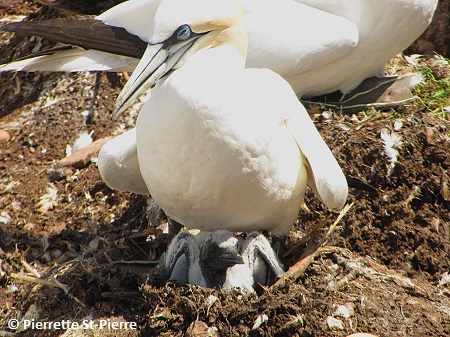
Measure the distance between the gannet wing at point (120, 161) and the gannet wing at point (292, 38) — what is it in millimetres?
1089

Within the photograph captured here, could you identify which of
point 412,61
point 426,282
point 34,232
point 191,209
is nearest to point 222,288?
point 191,209

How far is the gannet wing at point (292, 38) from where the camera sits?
4688mm

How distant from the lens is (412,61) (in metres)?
5.85

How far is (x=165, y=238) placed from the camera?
4332 millimetres

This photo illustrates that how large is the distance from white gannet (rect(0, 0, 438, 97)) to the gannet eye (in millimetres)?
1422

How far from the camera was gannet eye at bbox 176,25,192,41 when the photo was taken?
332cm

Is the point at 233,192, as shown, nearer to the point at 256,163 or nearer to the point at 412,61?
the point at 256,163

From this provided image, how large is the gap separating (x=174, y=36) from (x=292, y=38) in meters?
1.54

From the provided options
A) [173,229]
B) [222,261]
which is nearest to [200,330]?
[222,261]

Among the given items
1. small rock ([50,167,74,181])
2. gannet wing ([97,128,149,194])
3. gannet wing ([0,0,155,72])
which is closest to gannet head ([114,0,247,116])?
gannet wing ([97,128,149,194])

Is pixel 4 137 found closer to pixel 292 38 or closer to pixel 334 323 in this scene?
pixel 292 38

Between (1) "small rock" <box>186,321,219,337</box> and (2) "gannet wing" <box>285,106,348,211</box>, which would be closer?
(1) "small rock" <box>186,321,219,337</box>

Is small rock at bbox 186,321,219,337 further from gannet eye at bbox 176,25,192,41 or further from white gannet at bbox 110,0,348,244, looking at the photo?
gannet eye at bbox 176,25,192,41

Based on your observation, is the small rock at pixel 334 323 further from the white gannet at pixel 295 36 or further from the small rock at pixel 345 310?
the white gannet at pixel 295 36
